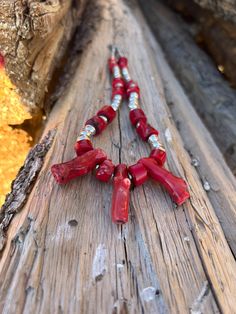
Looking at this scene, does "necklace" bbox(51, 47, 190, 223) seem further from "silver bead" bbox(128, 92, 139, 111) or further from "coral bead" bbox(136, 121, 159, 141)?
"silver bead" bbox(128, 92, 139, 111)

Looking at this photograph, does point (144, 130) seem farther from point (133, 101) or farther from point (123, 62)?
point (123, 62)

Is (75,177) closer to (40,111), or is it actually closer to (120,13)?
(40,111)

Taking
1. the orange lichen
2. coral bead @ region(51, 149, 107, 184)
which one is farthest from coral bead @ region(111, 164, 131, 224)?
the orange lichen

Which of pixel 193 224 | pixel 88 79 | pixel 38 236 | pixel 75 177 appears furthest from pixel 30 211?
pixel 88 79

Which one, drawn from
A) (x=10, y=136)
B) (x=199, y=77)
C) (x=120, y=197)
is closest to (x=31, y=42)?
(x=10, y=136)

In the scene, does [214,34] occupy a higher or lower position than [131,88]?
higher

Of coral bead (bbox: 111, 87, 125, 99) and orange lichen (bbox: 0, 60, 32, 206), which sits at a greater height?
coral bead (bbox: 111, 87, 125, 99)
